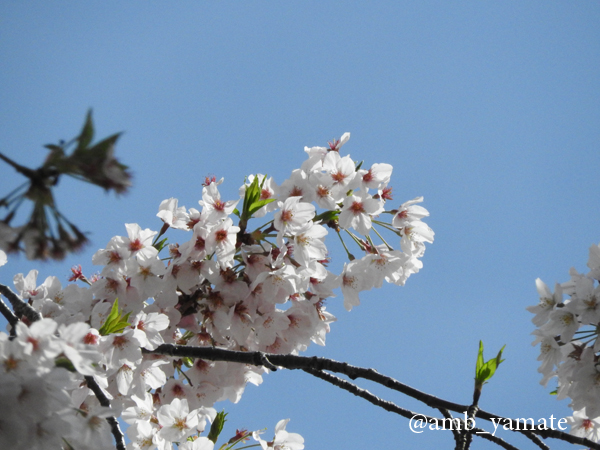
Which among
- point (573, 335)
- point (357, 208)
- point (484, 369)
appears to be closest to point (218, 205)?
point (357, 208)

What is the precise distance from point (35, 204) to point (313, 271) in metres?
1.99

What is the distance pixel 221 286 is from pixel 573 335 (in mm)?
2092

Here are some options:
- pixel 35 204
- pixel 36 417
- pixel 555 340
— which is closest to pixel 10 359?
pixel 36 417

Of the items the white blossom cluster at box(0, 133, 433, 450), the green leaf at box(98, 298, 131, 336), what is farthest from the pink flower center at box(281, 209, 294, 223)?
the green leaf at box(98, 298, 131, 336)

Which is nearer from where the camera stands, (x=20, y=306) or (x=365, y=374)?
(x=365, y=374)

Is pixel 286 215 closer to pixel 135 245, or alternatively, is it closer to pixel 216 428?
pixel 135 245

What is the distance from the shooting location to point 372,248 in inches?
130

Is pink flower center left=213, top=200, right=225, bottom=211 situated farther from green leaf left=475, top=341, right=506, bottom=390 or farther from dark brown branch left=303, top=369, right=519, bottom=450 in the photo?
green leaf left=475, top=341, right=506, bottom=390

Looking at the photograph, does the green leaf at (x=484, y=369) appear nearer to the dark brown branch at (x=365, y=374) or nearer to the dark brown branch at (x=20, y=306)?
the dark brown branch at (x=365, y=374)

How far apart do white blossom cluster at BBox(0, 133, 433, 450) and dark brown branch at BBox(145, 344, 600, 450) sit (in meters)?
0.42

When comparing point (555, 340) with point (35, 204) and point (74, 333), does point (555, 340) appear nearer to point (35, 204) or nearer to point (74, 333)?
point (74, 333)

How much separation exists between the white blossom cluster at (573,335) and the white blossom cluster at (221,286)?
0.85 metres

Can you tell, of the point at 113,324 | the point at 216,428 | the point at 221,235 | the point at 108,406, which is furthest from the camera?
the point at 216,428

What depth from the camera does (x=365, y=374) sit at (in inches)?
82.4
